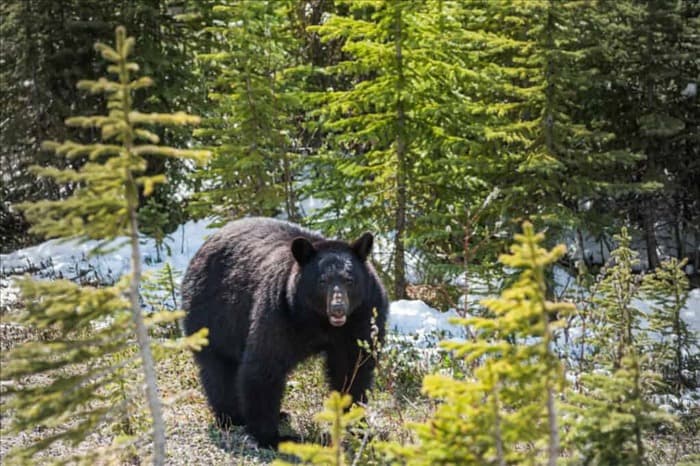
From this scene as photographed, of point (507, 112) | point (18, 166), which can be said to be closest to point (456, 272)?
point (507, 112)

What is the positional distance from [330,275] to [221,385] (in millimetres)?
1479

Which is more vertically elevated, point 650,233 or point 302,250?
point 302,250

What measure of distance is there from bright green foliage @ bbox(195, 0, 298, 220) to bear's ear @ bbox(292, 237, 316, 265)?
482 centimetres

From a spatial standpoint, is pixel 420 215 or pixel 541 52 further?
pixel 420 215

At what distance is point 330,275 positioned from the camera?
20.2ft

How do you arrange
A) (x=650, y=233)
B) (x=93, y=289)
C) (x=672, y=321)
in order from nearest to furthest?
(x=93, y=289) → (x=672, y=321) → (x=650, y=233)

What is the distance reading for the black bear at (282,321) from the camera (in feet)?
20.5

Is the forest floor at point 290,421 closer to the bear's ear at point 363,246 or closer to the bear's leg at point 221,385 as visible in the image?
the bear's leg at point 221,385

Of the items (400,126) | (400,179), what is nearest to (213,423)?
(400,179)

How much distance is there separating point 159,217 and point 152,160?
1415mm

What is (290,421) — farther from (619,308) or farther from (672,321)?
(672,321)

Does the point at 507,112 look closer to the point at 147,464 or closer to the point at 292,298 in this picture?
the point at 292,298

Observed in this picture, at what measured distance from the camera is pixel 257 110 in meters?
11.2

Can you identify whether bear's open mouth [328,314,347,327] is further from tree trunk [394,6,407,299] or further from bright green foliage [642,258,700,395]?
tree trunk [394,6,407,299]
